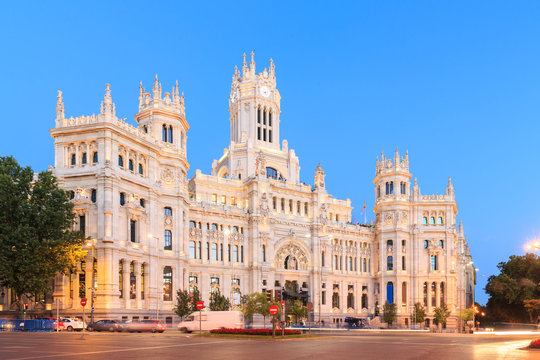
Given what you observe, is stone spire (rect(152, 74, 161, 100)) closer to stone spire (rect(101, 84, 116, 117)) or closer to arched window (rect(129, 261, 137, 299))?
stone spire (rect(101, 84, 116, 117))

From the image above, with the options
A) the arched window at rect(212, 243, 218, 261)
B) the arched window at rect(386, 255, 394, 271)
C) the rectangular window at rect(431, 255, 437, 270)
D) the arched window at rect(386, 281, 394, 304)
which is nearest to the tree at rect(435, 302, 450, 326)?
the rectangular window at rect(431, 255, 437, 270)

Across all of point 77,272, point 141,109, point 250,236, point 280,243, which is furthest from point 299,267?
point 77,272

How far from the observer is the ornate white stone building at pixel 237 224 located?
65812 millimetres

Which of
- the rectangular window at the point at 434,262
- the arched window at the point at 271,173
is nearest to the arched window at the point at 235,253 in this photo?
the arched window at the point at 271,173

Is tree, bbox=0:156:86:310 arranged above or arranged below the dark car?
above

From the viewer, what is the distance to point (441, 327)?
104812mm

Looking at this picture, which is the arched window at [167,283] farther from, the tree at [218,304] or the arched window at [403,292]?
the arched window at [403,292]

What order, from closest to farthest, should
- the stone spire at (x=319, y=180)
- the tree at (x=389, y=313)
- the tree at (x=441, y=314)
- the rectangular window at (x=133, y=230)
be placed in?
the rectangular window at (x=133, y=230) < the tree at (x=441, y=314) < the tree at (x=389, y=313) < the stone spire at (x=319, y=180)

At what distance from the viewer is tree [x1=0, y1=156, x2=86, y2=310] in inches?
2178

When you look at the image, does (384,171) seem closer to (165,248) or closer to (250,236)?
(250,236)

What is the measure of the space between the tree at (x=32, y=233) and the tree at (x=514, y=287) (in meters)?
88.9

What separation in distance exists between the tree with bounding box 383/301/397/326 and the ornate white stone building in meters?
4.36

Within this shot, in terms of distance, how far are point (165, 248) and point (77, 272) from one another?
15426 millimetres

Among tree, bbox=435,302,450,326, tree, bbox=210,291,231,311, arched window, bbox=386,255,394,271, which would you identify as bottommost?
tree, bbox=435,302,450,326
